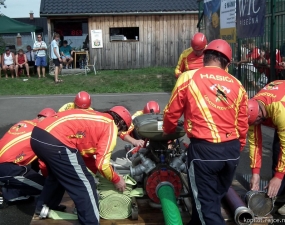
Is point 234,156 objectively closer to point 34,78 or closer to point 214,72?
point 214,72

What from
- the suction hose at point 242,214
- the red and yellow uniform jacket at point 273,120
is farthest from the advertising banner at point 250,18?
the suction hose at point 242,214

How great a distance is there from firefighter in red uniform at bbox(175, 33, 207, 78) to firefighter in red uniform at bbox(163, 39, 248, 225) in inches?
141

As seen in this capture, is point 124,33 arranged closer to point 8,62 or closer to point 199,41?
point 8,62

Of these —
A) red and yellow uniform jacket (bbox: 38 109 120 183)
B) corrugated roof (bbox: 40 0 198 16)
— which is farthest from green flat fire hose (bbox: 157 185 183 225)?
corrugated roof (bbox: 40 0 198 16)

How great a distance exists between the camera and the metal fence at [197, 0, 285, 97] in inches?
360

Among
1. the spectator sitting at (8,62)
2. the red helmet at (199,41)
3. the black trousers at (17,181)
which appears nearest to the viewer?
the black trousers at (17,181)

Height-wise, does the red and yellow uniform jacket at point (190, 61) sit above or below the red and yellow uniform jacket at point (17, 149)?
above

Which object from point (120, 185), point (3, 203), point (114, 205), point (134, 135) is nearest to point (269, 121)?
point (120, 185)

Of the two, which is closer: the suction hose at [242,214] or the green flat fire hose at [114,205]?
the suction hose at [242,214]

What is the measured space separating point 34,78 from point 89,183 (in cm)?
1476

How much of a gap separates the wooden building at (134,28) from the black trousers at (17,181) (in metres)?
15.7

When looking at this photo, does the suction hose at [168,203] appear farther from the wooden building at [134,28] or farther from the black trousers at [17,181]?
the wooden building at [134,28]

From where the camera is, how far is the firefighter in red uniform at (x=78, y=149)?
4.20 m

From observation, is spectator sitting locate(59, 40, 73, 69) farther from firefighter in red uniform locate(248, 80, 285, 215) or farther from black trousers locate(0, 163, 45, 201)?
firefighter in red uniform locate(248, 80, 285, 215)
